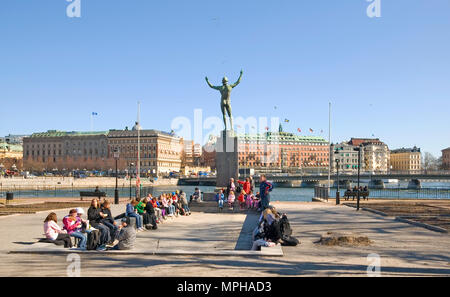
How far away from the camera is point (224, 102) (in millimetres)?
31219

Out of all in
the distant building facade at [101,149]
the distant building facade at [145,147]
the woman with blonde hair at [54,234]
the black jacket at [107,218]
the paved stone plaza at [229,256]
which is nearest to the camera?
the paved stone plaza at [229,256]

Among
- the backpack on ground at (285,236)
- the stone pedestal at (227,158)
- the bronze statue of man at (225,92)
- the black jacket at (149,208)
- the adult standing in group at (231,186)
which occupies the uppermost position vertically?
the bronze statue of man at (225,92)

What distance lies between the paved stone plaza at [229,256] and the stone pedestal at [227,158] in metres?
12.3

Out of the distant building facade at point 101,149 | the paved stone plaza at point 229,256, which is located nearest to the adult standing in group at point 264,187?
the paved stone plaza at point 229,256

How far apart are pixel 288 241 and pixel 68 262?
674 cm

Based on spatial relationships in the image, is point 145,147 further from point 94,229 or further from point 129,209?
point 94,229

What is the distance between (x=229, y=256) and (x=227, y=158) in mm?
19363

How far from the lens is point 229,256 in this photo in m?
12.7

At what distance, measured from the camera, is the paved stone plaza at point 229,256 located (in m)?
10.7

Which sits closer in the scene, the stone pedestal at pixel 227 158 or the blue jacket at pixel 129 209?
the blue jacket at pixel 129 209

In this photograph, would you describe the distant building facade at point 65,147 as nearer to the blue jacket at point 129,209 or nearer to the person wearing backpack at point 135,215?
the person wearing backpack at point 135,215
